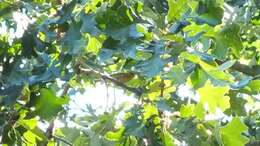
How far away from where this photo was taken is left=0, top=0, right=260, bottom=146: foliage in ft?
2.89

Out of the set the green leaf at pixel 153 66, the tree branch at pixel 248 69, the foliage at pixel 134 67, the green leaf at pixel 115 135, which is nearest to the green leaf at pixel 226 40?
the foliage at pixel 134 67

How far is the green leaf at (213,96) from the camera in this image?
869mm

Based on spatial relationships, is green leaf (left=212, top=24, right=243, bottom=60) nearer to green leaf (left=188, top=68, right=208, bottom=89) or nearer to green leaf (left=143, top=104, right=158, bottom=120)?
green leaf (left=188, top=68, right=208, bottom=89)

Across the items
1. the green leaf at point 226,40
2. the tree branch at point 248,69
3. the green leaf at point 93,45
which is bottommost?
the tree branch at point 248,69

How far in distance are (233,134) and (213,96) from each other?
0.29 feet

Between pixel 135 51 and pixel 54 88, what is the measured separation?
8.3 inches

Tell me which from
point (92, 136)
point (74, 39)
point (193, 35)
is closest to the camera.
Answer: point (193, 35)

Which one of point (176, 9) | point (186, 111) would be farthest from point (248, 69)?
point (176, 9)

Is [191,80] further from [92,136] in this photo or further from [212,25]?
[92,136]

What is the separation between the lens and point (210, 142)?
99cm

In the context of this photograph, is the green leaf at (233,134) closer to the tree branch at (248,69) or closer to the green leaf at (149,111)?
the green leaf at (149,111)

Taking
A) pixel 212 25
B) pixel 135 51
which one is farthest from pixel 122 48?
pixel 212 25

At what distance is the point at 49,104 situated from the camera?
3.29 ft

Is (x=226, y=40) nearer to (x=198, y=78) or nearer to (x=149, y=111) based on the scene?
(x=198, y=78)
